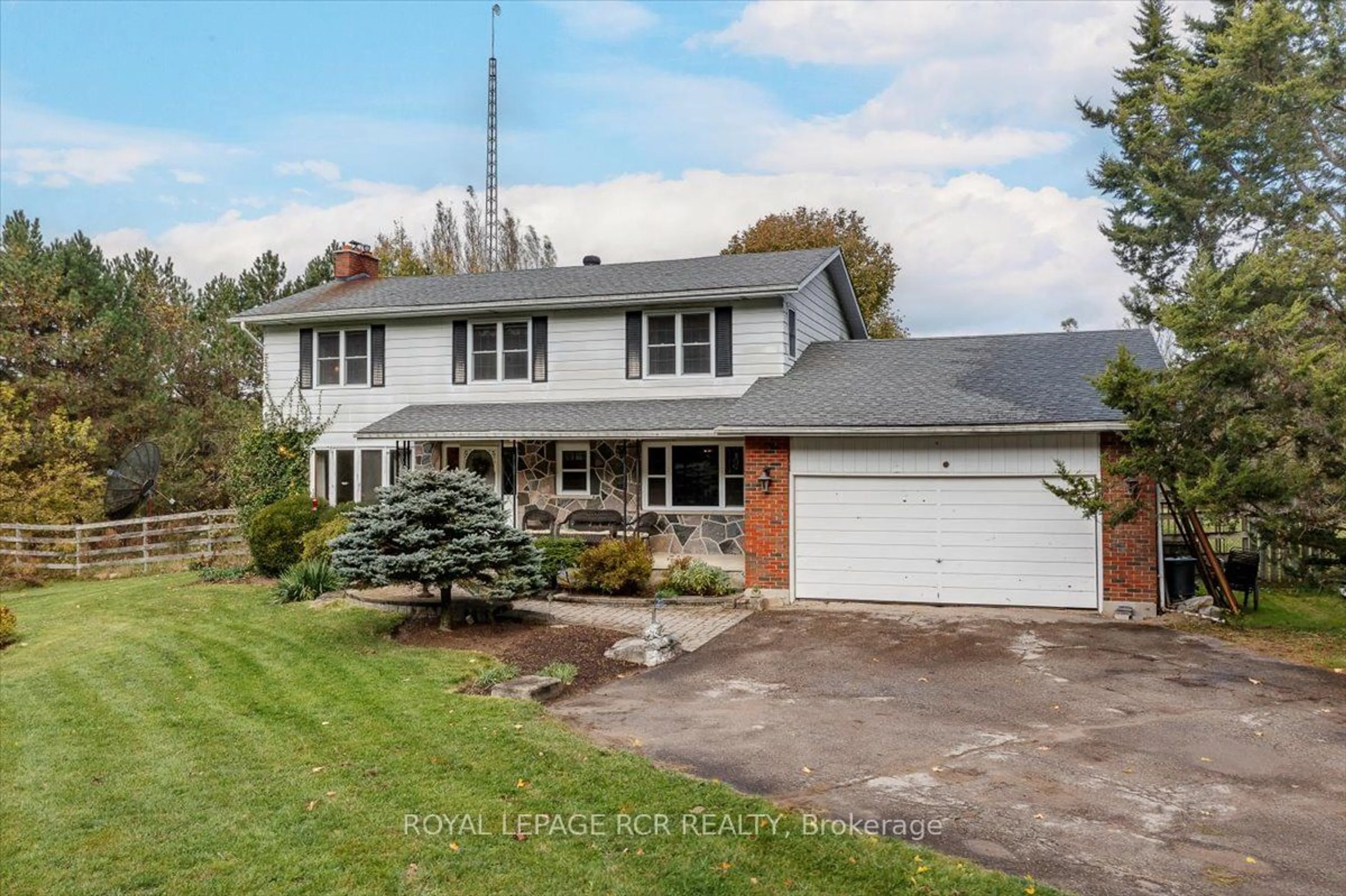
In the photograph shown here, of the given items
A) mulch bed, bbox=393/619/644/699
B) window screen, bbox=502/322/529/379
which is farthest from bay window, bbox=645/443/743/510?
mulch bed, bbox=393/619/644/699

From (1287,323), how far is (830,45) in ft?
31.9

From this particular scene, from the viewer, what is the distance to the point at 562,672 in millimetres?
8508

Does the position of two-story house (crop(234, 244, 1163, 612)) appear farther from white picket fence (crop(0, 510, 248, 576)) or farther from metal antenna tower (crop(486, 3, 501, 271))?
metal antenna tower (crop(486, 3, 501, 271))

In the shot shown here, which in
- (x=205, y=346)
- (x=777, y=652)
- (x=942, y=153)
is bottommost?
(x=777, y=652)

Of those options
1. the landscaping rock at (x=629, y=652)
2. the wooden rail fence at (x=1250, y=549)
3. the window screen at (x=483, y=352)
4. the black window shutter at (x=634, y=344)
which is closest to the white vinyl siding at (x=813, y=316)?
the black window shutter at (x=634, y=344)

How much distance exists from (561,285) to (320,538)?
703 centimetres

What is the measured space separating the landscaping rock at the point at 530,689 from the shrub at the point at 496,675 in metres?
0.07

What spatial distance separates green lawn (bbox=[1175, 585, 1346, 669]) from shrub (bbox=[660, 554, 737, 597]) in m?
6.43

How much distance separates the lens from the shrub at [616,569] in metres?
13.3

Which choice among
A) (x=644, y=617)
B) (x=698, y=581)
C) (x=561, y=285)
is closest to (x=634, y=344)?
(x=561, y=285)

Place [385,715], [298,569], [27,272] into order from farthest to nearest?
[27,272]
[298,569]
[385,715]

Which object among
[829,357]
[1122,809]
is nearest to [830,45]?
[829,357]

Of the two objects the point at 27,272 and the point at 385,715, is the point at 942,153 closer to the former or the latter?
the point at 385,715

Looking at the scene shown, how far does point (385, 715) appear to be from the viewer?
283 inches
